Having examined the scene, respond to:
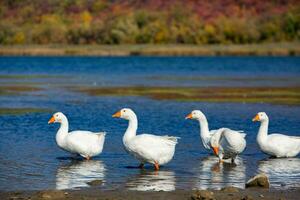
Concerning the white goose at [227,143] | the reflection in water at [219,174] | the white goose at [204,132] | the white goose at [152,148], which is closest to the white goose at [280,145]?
the reflection in water at [219,174]

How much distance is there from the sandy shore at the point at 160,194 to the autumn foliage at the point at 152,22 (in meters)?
85.6

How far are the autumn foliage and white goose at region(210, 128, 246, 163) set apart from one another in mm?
81582

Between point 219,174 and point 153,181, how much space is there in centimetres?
159

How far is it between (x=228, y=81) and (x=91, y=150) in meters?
A: 29.6

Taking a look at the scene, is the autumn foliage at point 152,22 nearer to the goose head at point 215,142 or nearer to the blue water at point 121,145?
the blue water at point 121,145

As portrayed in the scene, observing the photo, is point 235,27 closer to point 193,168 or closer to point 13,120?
point 13,120

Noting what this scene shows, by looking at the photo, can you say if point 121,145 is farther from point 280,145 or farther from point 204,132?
point 280,145

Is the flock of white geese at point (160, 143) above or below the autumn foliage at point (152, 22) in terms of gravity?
below

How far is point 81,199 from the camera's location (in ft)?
43.9

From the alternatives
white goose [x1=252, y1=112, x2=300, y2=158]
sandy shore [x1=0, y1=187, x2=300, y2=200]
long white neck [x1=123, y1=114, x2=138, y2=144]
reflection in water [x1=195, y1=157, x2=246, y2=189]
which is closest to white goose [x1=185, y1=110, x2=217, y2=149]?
reflection in water [x1=195, y1=157, x2=246, y2=189]

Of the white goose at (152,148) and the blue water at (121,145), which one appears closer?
the blue water at (121,145)

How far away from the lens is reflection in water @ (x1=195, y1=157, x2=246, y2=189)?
50.5ft

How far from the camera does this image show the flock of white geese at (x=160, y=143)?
16.9 m

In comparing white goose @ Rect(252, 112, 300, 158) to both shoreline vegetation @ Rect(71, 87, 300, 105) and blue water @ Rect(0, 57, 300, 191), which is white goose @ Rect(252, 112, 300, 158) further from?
shoreline vegetation @ Rect(71, 87, 300, 105)
